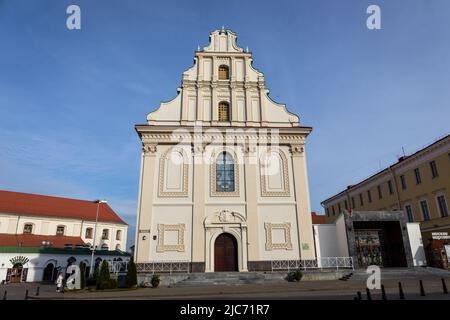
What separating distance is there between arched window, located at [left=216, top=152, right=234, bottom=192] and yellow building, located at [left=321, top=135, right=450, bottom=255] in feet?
63.9

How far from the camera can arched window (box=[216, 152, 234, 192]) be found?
933 inches

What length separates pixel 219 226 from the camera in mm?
22328

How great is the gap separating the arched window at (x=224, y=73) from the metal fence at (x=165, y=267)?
1676cm

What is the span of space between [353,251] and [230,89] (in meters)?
17.2

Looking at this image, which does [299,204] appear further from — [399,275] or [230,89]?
[230,89]

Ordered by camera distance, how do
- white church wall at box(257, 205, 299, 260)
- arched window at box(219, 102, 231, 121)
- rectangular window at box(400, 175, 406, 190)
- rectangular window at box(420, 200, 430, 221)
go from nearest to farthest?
white church wall at box(257, 205, 299, 260) < arched window at box(219, 102, 231, 121) < rectangular window at box(420, 200, 430, 221) < rectangular window at box(400, 175, 406, 190)

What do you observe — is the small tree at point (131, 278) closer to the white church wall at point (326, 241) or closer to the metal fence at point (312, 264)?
the metal fence at point (312, 264)

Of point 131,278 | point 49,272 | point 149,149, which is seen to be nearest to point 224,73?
point 149,149

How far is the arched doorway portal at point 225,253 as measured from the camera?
21828 mm

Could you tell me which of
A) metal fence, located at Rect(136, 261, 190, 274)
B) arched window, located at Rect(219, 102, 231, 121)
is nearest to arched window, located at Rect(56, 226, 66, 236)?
metal fence, located at Rect(136, 261, 190, 274)

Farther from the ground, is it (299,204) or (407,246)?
(299,204)

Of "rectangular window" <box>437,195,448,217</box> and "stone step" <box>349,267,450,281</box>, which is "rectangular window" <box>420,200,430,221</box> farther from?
"stone step" <box>349,267,450,281</box>

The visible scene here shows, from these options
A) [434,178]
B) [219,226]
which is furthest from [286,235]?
[434,178]
